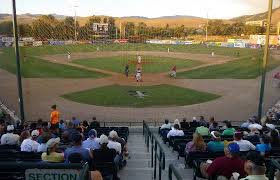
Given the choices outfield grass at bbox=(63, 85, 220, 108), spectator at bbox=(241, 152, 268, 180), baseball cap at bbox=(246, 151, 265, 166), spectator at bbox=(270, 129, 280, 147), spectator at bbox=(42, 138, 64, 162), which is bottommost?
outfield grass at bbox=(63, 85, 220, 108)

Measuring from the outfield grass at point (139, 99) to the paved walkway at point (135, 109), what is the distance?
0.97 meters

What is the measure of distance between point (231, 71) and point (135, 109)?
24.4m

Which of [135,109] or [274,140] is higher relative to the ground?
[274,140]

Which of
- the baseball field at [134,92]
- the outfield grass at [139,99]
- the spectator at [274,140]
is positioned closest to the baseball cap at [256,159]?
the spectator at [274,140]

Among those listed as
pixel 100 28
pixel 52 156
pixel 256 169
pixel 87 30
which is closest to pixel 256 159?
pixel 256 169

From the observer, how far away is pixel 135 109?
24.8 m

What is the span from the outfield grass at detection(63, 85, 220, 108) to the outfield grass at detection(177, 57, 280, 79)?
926cm

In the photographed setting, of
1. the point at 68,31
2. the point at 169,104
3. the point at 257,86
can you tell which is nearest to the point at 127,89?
the point at 169,104

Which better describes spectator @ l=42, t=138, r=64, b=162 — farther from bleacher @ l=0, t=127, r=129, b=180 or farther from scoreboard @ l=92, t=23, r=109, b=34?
scoreboard @ l=92, t=23, r=109, b=34

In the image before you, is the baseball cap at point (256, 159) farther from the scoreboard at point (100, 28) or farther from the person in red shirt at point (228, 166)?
the scoreboard at point (100, 28)

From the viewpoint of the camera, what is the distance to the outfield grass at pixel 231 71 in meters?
41.4

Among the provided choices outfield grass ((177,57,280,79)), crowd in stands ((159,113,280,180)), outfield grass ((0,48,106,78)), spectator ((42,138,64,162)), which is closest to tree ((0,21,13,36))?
outfield grass ((0,48,106,78))

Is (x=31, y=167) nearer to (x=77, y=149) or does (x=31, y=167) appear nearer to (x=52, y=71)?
(x=77, y=149)

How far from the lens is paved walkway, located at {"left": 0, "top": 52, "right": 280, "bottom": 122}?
76.4ft
